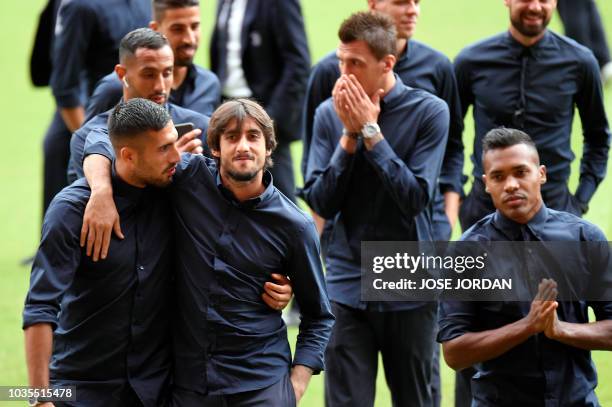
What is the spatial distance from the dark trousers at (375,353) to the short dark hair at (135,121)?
51.3 inches

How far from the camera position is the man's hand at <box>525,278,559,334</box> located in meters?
4.42

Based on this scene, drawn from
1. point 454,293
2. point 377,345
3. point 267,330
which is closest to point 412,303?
point 377,345

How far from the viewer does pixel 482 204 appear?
19.3 feet

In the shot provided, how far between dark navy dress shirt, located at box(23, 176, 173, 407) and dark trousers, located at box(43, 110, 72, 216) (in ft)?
11.1

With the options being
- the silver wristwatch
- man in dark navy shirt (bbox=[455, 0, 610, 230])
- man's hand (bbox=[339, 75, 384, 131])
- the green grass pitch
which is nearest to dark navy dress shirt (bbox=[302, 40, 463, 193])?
man in dark navy shirt (bbox=[455, 0, 610, 230])

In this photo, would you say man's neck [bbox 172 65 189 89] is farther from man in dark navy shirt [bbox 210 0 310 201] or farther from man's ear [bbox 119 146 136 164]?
man in dark navy shirt [bbox 210 0 310 201]

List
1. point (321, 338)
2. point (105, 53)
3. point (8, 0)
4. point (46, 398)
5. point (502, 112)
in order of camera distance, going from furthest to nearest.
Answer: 1. point (8, 0)
2. point (105, 53)
3. point (502, 112)
4. point (321, 338)
5. point (46, 398)

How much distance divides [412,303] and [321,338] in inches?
32.1

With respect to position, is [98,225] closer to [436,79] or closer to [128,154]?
[128,154]

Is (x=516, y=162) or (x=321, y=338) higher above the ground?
(x=516, y=162)

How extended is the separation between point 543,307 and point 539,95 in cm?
175

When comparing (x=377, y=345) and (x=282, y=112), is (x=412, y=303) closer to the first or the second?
(x=377, y=345)

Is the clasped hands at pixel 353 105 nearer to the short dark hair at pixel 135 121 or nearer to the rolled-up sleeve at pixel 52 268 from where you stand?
the short dark hair at pixel 135 121

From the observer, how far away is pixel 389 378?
5.43 meters
